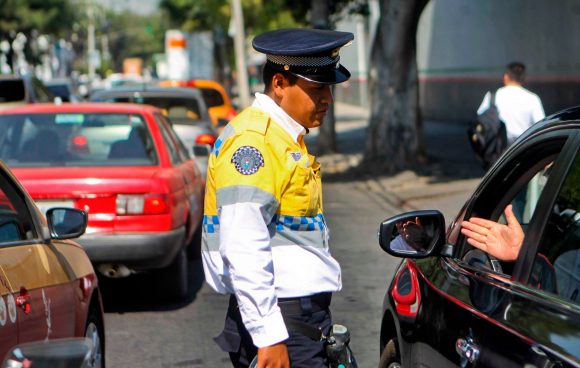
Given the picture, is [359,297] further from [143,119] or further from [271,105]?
[271,105]

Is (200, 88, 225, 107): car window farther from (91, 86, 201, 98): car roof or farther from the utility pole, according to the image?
the utility pole

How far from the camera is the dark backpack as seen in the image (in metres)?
12.5

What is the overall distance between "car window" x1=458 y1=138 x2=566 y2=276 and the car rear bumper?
4.37m

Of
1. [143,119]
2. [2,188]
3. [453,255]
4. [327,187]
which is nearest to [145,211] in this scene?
[143,119]

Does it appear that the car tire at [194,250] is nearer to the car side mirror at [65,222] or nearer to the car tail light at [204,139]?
the car tail light at [204,139]

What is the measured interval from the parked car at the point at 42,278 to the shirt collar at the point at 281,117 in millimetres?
1036

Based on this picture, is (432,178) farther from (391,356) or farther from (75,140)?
(391,356)

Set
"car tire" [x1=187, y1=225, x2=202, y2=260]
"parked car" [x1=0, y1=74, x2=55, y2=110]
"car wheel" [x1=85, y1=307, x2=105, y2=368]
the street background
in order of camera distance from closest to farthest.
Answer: "car wheel" [x1=85, y1=307, x2=105, y2=368] < the street background < "car tire" [x1=187, y1=225, x2=202, y2=260] < "parked car" [x1=0, y1=74, x2=55, y2=110]

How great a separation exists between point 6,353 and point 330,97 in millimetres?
1301

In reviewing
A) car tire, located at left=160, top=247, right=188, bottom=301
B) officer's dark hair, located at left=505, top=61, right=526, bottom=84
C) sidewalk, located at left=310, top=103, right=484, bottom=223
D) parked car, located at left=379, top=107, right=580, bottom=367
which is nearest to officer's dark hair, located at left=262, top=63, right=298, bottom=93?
parked car, located at left=379, top=107, right=580, bottom=367

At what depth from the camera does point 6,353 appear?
3777mm

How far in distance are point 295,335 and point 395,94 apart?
51.5 feet

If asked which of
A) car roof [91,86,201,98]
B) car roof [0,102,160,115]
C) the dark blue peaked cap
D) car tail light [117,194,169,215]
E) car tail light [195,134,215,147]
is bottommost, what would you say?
car roof [91,86,201,98]

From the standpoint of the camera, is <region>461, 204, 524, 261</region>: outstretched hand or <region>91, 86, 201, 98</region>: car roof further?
<region>91, 86, 201, 98</region>: car roof
